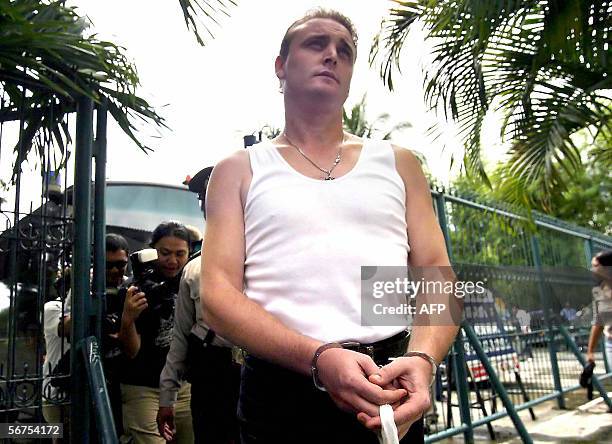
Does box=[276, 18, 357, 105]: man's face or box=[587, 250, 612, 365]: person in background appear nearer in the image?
box=[276, 18, 357, 105]: man's face

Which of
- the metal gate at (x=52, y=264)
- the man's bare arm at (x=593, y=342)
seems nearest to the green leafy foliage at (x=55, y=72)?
the metal gate at (x=52, y=264)

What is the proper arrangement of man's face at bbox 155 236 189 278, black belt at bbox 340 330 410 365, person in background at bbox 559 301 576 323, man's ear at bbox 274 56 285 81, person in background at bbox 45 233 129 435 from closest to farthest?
black belt at bbox 340 330 410 365, man's ear at bbox 274 56 285 81, person in background at bbox 45 233 129 435, man's face at bbox 155 236 189 278, person in background at bbox 559 301 576 323

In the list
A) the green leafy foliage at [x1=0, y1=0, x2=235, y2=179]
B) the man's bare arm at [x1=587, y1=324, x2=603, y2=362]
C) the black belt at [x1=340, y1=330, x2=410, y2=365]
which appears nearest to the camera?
the black belt at [x1=340, y1=330, x2=410, y2=365]

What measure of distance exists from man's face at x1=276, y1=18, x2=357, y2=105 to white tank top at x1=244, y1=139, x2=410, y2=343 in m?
0.21

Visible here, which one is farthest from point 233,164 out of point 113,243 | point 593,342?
point 593,342

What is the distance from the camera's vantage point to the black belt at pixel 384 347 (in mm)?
1219

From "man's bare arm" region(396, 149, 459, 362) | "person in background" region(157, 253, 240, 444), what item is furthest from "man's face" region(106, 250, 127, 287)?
"man's bare arm" region(396, 149, 459, 362)

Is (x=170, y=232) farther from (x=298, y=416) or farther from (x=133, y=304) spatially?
(x=298, y=416)

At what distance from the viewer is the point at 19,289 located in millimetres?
2953

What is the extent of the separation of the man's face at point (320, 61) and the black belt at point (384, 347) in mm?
622

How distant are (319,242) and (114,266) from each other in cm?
272

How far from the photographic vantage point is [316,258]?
1273 millimetres

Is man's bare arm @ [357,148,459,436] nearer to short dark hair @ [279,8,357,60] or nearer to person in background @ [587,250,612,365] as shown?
short dark hair @ [279,8,357,60]

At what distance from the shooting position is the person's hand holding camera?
3.07 m
